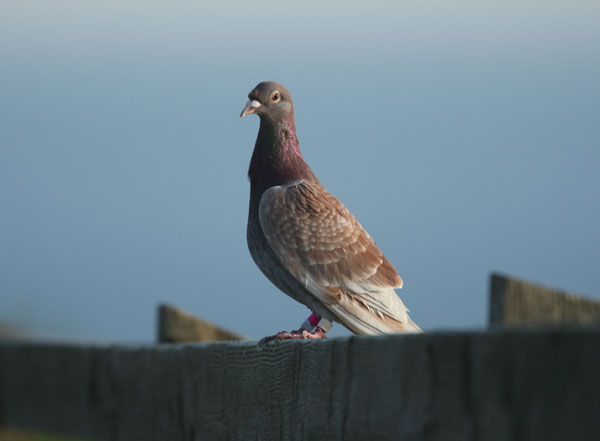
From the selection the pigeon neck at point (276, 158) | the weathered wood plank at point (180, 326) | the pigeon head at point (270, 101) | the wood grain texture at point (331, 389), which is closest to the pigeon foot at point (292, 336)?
the wood grain texture at point (331, 389)

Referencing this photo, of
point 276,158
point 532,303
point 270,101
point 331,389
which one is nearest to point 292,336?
point 532,303

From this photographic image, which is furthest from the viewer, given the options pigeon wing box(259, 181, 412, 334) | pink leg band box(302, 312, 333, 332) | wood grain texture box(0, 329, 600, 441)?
pink leg band box(302, 312, 333, 332)

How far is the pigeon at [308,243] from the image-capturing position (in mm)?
4922

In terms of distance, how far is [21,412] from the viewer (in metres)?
4.52

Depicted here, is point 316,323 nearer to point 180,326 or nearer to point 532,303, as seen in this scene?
point 180,326

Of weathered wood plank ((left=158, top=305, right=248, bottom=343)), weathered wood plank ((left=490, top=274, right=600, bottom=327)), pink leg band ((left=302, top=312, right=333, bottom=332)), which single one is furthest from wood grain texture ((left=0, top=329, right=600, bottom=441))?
pink leg band ((left=302, top=312, right=333, bottom=332))

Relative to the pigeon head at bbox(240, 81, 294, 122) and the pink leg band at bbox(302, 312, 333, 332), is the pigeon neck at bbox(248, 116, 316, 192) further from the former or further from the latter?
the pink leg band at bbox(302, 312, 333, 332)

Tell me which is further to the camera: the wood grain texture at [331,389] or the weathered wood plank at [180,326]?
the weathered wood plank at [180,326]

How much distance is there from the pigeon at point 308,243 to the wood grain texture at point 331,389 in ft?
5.08

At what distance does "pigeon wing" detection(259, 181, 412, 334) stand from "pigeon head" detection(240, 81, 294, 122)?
0.51m

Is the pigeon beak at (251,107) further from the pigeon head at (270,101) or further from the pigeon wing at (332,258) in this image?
the pigeon wing at (332,258)

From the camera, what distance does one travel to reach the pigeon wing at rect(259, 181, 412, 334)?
16.1 ft

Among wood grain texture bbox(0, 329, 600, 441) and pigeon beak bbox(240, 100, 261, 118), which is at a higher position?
pigeon beak bbox(240, 100, 261, 118)

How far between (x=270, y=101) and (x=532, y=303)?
9.61ft
